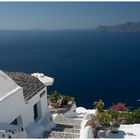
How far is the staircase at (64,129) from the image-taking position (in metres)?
24.4

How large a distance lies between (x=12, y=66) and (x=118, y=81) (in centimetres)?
4444

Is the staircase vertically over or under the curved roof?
under

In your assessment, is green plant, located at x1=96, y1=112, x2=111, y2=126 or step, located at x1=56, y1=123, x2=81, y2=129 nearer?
green plant, located at x1=96, y1=112, x2=111, y2=126

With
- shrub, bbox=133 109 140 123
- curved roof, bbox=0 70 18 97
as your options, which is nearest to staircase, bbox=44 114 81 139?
curved roof, bbox=0 70 18 97

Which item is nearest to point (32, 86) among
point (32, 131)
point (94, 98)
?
point (32, 131)

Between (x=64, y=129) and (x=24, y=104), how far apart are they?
373 centimetres

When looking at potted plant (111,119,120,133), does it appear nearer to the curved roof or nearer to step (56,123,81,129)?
step (56,123,81,129)

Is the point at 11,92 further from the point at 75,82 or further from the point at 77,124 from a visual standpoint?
the point at 75,82

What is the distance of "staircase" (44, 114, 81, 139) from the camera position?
24438mm

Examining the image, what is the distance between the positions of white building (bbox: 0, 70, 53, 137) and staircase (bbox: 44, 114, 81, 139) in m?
0.69

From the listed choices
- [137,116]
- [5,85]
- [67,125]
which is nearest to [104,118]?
[67,125]

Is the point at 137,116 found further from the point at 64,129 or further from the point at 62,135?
the point at 62,135

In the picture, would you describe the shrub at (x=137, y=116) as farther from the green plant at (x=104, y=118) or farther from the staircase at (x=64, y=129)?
the staircase at (x=64, y=129)

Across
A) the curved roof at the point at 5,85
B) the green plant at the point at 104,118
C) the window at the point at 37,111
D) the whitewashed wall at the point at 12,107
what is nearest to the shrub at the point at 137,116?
the green plant at the point at 104,118
